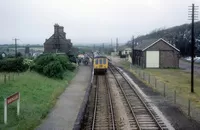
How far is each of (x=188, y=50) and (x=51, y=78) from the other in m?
63.6

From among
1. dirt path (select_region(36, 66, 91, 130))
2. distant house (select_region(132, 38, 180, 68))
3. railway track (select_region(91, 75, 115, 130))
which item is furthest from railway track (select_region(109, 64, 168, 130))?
distant house (select_region(132, 38, 180, 68))

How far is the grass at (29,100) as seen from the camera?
13.3m

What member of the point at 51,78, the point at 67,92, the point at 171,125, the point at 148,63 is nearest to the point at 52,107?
the point at 67,92

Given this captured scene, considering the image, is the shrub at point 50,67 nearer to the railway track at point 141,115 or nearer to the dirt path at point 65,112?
the dirt path at point 65,112

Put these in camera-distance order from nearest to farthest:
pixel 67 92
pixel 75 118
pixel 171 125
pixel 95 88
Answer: pixel 171 125
pixel 75 118
pixel 67 92
pixel 95 88

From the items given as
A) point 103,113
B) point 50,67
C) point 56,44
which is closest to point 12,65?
point 50,67

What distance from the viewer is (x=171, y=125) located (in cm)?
1423

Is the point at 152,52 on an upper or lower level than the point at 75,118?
upper

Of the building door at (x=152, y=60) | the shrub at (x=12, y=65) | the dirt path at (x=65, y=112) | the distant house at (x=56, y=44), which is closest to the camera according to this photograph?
the dirt path at (x=65, y=112)

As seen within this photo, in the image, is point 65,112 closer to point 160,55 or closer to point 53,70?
point 53,70

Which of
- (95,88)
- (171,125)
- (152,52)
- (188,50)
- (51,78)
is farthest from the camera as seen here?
(188,50)

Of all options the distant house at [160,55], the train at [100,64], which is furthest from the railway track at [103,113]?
the distant house at [160,55]

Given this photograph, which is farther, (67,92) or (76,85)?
(76,85)

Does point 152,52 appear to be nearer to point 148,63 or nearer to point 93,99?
point 148,63
